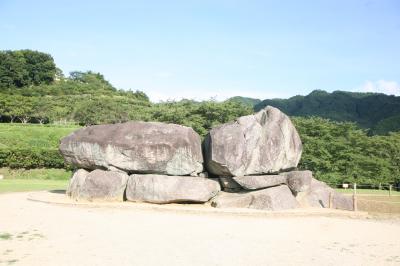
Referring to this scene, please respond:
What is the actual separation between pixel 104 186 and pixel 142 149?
7.09 ft

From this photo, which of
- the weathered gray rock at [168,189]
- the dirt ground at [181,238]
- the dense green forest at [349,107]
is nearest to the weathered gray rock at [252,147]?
the weathered gray rock at [168,189]

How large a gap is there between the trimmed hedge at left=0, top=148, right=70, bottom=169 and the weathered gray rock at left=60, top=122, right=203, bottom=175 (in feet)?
51.7

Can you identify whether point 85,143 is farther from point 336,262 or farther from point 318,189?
point 336,262

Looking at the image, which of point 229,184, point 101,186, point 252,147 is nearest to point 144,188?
point 101,186

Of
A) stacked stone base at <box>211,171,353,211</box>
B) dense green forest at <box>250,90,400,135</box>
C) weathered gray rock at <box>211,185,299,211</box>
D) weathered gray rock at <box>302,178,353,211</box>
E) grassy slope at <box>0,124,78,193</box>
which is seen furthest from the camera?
dense green forest at <box>250,90,400,135</box>

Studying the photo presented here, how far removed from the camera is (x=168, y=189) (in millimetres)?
16969

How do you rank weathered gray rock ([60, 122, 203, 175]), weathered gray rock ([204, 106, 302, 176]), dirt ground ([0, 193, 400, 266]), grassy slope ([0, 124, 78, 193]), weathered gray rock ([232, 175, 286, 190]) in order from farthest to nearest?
grassy slope ([0, 124, 78, 193]) < weathered gray rock ([60, 122, 203, 175]) < weathered gray rock ([232, 175, 286, 190]) < weathered gray rock ([204, 106, 302, 176]) < dirt ground ([0, 193, 400, 266])

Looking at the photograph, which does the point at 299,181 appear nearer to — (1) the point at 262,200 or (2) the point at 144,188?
(1) the point at 262,200

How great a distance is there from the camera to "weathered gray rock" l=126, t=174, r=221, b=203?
16.9 meters

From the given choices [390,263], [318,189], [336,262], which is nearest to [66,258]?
[336,262]

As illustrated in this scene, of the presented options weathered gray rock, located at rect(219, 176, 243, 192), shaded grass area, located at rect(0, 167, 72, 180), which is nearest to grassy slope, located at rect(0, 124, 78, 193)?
shaded grass area, located at rect(0, 167, 72, 180)

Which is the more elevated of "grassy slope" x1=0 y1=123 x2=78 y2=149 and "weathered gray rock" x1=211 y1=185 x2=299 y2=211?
"grassy slope" x1=0 y1=123 x2=78 y2=149

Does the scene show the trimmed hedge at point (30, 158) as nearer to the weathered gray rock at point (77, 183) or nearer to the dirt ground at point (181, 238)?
the weathered gray rock at point (77, 183)

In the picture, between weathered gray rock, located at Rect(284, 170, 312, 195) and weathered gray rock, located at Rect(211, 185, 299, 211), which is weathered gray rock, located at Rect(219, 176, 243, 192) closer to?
weathered gray rock, located at Rect(211, 185, 299, 211)
